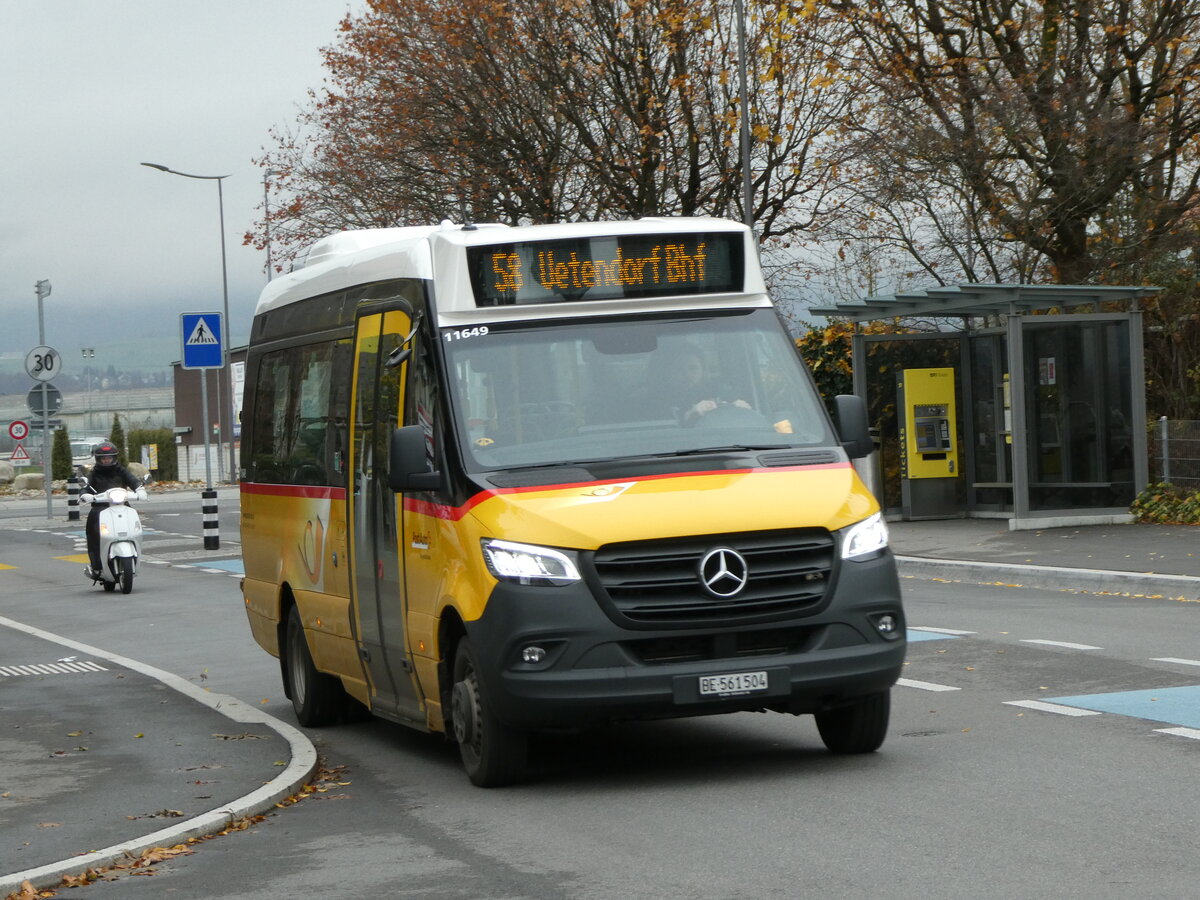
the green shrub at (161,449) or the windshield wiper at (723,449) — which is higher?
the windshield wiper at (723,449)

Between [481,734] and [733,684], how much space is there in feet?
3.85

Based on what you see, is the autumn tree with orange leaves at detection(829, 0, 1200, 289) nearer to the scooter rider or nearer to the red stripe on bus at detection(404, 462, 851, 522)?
the scooter rider

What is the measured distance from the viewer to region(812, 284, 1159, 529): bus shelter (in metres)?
24.1

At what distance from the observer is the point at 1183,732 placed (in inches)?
353

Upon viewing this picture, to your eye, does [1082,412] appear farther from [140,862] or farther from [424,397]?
[140,862]

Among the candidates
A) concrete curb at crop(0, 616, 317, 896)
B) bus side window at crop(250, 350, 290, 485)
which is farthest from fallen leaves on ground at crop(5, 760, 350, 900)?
bus side window at crop(250, 350, 290, 485)

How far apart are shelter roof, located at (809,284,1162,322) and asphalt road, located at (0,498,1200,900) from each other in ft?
37.3

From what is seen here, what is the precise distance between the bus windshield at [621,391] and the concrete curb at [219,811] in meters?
1.76

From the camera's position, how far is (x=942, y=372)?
27.1 m

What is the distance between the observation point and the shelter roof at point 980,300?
77.0 feet

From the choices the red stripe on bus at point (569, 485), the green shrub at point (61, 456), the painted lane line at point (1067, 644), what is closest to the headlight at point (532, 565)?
the red stripe on bus at point (569, 485)

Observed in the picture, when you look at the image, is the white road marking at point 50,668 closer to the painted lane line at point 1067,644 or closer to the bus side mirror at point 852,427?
the painted lane line at point 1067,644

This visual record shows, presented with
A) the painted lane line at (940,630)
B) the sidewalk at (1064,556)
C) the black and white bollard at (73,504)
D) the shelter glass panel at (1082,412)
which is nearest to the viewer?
the painted lane line at (940,630)

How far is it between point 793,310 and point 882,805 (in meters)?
27.4
